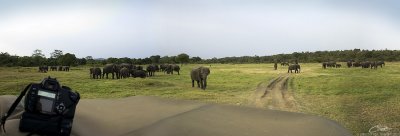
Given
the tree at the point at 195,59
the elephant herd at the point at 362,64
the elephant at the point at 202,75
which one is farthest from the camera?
the tree at the point at 195,59

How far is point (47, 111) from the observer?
104 inches

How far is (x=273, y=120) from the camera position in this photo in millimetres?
3617

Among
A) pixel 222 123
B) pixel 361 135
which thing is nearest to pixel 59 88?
pixel 222 123

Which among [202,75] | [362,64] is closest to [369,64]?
[362,64]

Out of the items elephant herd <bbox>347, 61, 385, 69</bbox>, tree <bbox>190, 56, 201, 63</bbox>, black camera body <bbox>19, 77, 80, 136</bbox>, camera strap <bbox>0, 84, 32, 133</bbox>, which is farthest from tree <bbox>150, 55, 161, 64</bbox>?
black camera body <bbox>19, 77, 80, 136</bbox>

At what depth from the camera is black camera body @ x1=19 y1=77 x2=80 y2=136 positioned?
2.58m

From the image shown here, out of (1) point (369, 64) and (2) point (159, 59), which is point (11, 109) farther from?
(2) point (159, 59)

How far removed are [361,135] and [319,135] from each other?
9740 mm

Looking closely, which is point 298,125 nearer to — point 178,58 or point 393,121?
point 393,121

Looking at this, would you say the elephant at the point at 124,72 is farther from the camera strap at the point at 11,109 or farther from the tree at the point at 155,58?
the tree at the point at 155,58

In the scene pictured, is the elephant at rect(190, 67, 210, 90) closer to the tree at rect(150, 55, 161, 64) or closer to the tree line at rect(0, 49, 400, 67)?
the tree line at rect(0, 49, 400, 67)

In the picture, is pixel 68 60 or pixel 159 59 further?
pixel 159 59

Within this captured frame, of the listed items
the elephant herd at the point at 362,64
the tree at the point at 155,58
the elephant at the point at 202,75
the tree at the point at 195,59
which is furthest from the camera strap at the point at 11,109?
the tree at the point at 195,59

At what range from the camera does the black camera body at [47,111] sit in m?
2.58
